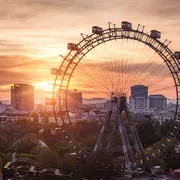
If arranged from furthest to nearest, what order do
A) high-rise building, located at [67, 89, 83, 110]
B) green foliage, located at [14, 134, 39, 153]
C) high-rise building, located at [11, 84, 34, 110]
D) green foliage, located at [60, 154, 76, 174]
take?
1. high-rise building, located at [11, 84, 34, 110]
2. high-rise building, located at [67, 89, 83, 110]
3. green foliage, located at [14, 134, 39, 153]
4. green foliage, located at [60, 154, 76, 174]

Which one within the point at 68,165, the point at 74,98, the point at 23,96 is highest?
the point at 23,96

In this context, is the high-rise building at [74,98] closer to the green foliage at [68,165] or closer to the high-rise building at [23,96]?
the green foliage at [68,165]

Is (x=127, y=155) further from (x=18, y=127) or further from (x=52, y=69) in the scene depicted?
(x=18, y=127)

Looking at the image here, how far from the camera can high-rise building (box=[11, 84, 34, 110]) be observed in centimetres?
17025

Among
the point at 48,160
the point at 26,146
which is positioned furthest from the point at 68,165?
the point at 26,146

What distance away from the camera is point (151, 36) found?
1283 inches

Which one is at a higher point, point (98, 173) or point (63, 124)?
point (63, 124)

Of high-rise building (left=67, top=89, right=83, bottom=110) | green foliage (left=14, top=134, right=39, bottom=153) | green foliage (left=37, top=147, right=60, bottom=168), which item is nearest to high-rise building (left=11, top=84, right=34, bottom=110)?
high-rise building (left=67, top=89, right=83, bottom=110)

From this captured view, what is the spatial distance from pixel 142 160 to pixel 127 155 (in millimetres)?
1398

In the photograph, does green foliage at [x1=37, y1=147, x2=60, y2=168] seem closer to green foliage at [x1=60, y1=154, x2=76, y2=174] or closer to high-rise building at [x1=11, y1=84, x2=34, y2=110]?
green foliage at [x1=60, y1=154, x2=76, y2=174]

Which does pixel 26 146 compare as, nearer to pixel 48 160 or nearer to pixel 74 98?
pixel 48 160

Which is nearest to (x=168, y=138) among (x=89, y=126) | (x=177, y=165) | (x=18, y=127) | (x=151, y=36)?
(x=177, y=165)

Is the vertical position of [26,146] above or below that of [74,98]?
below

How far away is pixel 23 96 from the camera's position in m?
175
